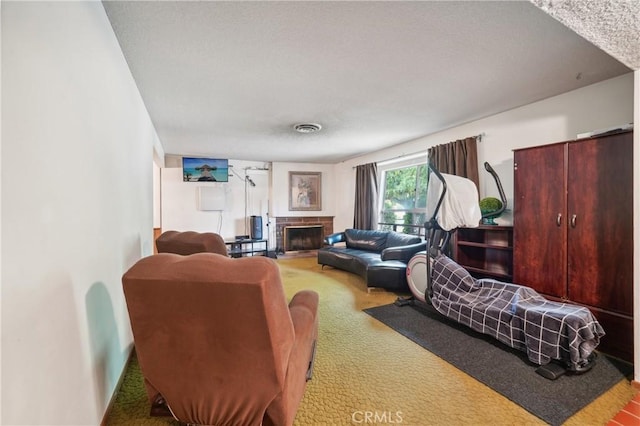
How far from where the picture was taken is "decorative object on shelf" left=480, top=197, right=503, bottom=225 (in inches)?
126

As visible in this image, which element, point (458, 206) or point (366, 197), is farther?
point (366, 197)

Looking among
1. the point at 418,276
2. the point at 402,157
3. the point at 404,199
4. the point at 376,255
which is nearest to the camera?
the point at 418,276

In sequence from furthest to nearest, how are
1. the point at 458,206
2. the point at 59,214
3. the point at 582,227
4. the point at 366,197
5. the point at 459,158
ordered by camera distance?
the point at 366,197, the point at 459,158, the point at 458,206, the point at 582,227, the point at 59,214

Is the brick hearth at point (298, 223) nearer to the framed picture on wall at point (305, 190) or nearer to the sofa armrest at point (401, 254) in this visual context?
the framed picture on wall at point (305, 190)

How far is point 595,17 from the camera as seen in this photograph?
139cm

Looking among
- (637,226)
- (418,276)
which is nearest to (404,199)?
(418,276)

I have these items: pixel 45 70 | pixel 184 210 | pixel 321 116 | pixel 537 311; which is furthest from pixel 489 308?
pixel 184 210

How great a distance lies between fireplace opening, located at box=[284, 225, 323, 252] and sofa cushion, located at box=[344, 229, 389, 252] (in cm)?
170

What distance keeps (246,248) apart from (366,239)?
311 centimetres

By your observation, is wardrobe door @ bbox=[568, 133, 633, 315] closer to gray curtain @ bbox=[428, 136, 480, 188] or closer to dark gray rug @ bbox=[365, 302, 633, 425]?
dark gray rug @ bbox=[365, 302, 633, 425]

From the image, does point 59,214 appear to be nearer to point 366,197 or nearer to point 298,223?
point 366,197

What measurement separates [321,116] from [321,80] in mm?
996

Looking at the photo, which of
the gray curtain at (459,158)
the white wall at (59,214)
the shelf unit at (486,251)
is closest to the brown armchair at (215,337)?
the white wall at (59,214)

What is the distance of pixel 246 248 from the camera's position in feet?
22.3
